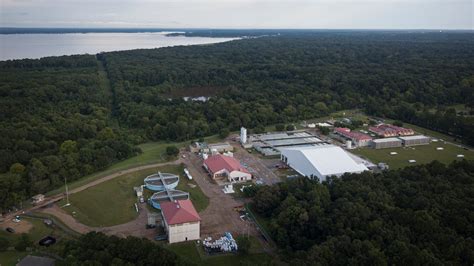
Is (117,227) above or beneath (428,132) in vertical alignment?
above

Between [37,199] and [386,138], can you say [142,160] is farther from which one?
[386,138]

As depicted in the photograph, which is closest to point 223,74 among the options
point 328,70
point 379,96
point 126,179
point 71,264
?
point 328,70

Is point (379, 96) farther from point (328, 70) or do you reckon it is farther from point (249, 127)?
point (249, 127)

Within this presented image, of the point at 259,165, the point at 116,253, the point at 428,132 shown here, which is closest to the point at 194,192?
the point at 259,165

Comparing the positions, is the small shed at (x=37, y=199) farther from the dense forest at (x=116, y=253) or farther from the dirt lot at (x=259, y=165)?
the dirt lot at (x=259, y=165)

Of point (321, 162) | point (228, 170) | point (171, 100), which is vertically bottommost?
point (228, 170)

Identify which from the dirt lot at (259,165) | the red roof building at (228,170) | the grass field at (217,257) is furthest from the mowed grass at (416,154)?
the grass field at (217,257)
